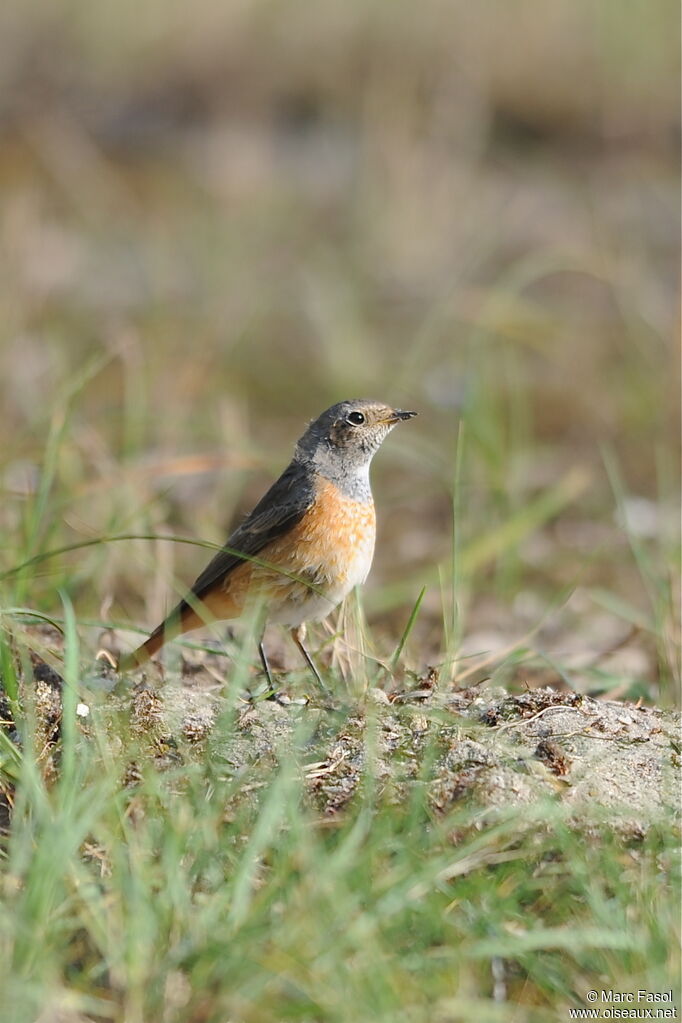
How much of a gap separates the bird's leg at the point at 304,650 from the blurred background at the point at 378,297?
419mm

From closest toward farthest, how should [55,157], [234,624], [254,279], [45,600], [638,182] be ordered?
[45,600] < [234,624] < [254,279] < [55,157] < [638,182]

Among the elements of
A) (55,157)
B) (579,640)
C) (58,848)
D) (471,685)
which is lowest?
(579,640)

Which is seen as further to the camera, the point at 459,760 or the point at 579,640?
the point at 579,640

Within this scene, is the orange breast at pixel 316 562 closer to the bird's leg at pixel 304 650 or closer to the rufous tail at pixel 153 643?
the bird's leg at pixel 304 650

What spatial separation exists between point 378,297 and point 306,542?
908 cm

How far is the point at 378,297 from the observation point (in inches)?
555

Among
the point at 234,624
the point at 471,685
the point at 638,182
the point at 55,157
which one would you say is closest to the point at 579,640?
the point at 234,624

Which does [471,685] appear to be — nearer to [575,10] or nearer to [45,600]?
[45,600]

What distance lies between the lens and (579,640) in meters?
7.29

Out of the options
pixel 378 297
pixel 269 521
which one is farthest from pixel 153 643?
pixel 378 297

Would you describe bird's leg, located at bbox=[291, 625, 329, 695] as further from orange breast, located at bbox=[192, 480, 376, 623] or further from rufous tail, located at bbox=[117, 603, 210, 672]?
rufous tail, located at bbox=[117, 603, 210, 672]

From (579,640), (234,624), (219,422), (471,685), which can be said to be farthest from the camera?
(219,422)

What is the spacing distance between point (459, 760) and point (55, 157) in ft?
39.5

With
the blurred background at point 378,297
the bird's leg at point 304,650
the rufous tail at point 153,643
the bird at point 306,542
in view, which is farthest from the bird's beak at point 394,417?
the rufous tail at point 153,643
